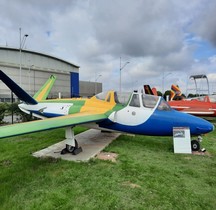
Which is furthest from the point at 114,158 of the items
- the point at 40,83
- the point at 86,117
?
the point at 40,83

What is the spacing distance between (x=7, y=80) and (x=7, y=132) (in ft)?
12.1

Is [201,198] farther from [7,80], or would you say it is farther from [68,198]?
[7,80]

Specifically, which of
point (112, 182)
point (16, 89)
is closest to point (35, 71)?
point (16, 89)

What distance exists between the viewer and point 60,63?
75.4m

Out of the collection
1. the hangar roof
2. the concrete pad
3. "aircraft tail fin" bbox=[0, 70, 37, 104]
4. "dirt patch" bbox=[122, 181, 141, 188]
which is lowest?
"dirt patch" bbox=[122, 181, 141, 188]

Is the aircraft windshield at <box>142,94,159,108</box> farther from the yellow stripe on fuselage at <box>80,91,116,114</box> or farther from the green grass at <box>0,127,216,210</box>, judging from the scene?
the green grass at <box>0,127,216,210</box>

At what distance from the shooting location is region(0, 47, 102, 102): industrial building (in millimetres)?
58531

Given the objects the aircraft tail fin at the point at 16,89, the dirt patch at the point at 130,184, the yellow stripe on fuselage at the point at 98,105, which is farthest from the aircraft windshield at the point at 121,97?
the dirt patch at the point at 130,184

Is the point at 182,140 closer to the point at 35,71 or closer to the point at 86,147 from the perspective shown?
the point at 86,147

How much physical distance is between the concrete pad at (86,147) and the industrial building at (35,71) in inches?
1908

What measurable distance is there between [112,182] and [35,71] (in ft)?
214

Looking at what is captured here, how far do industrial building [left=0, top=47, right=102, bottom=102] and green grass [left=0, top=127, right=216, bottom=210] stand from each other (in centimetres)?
5136

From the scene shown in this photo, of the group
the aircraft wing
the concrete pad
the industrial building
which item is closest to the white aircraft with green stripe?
the aircraft wing

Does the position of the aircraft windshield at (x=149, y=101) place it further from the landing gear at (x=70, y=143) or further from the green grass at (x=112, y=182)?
the landing gear at (x=70, y=143)
